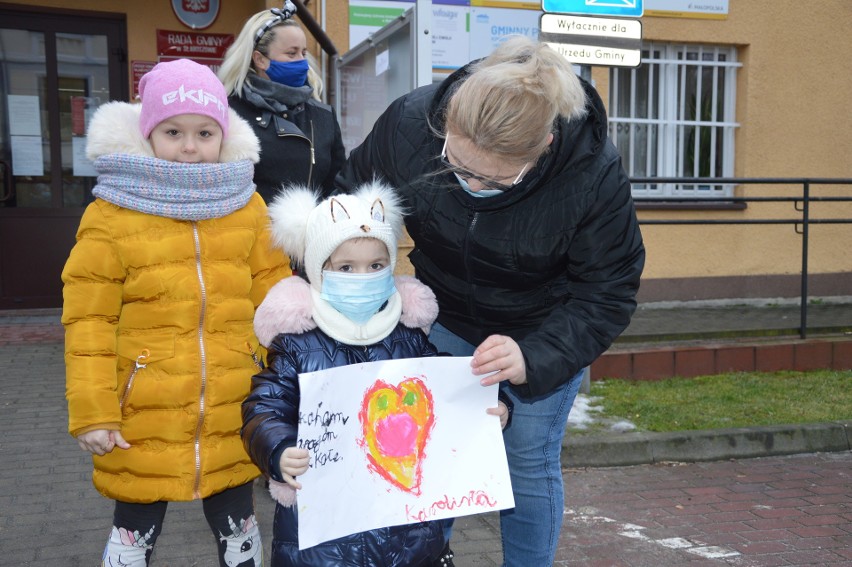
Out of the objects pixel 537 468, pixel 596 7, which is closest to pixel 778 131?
pixel 596 7

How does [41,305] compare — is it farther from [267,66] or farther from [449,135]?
[449,135]

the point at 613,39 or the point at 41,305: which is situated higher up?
the point at 613,39

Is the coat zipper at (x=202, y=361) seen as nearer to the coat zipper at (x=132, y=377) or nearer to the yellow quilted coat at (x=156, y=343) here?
the yellow quilted coat at (x=156, y=343)

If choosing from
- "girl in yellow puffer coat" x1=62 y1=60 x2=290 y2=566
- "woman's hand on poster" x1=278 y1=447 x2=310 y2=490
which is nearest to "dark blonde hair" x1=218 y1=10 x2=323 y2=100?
"girl in yellow puffer coat" x1=62 y1=60 x2=290 y2=566

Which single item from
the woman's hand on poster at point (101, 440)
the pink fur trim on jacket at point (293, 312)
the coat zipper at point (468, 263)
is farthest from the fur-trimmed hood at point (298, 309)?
the woman's hand on poster at point (101, 440)

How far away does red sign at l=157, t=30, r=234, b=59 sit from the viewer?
332 inches

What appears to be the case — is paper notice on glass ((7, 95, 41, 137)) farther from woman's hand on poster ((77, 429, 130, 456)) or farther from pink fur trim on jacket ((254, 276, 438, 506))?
pink fur trim on jacket ((254, 276, 438, 506))

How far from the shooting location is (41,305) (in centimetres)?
848

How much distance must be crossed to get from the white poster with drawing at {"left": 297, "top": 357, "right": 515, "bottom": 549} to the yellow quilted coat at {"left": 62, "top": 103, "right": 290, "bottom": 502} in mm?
561

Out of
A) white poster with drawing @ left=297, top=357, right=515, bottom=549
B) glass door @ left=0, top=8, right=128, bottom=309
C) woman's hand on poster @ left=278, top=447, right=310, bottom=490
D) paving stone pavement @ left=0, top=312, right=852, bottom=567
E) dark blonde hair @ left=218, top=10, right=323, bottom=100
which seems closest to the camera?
woman's hand on poster @ left=278, top=447, right=310, bottom=490

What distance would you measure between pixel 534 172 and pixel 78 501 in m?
2.90

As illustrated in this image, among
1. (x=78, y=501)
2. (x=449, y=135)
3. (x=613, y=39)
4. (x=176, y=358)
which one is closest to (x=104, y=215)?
(x=176, y=358)

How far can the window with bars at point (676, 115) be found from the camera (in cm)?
888

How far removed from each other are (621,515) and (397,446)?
212 cm
